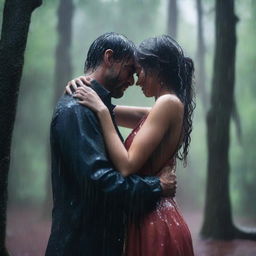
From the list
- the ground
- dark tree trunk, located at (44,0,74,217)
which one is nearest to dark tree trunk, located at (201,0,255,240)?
the ground

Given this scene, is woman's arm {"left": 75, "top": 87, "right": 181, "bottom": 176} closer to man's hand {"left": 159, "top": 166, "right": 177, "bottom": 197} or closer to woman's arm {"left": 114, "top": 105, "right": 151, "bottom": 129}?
man's hand {"left": 159, "top": 166, "right": 177, "bottom": 197}

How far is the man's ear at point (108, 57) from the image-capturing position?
324cm

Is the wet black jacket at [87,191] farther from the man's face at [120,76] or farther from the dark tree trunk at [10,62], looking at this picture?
the dark tree trunk at [10,62]

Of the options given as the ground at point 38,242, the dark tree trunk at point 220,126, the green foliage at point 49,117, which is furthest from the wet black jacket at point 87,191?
the green foliage at point 49,117

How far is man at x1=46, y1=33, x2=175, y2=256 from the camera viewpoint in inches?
111

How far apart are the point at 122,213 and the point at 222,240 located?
7.43 m

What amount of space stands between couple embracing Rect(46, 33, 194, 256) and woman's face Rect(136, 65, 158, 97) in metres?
0.03

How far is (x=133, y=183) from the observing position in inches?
113

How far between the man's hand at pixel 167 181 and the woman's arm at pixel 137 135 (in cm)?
20

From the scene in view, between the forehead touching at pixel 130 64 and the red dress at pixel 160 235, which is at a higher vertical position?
the forehead touching at pixel 130 64

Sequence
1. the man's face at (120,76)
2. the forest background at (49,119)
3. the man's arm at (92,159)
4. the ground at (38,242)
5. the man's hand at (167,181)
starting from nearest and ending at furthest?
the man's arm at (92,159), the man's hand at (167,181), the man's face at (120,76), the ground at (38,242), the forest background at (49,119)

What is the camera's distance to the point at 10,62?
474cm

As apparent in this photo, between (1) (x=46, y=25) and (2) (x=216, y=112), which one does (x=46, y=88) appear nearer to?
(1) (x=46, y=25)

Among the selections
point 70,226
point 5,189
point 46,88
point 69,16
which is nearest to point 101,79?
point 70,226
